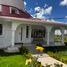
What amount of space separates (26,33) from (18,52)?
16.4 feet

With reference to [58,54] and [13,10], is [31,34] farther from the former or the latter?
[58,54]

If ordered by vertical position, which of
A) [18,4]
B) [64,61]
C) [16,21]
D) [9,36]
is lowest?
[64,61]

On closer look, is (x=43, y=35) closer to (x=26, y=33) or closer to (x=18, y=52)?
(x=26, y=33)

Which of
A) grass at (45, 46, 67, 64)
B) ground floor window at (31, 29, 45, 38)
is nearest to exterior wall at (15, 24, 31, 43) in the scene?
ground floor window at (31, 29, 45, 38)

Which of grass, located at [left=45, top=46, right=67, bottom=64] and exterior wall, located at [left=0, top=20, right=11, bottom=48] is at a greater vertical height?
exterior wall, located at [left=0, top=20, right=11, bottom=48]

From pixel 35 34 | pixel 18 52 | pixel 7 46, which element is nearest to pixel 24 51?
pixel 18 52

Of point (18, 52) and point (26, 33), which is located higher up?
point (26, 33)

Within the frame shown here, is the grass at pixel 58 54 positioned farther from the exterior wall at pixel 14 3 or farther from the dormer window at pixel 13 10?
the exterior wall at pixel 14 3

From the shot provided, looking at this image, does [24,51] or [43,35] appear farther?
[43,35]

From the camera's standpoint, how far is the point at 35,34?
28422 mm

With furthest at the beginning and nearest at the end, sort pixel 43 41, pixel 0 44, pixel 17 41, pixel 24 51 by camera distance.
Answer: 1. pixel 43 41
2. pixel 17 41
3. pixel 0 44
4. pixel 24 51

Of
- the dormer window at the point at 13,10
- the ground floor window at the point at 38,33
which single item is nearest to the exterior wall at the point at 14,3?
the dormer window at the point at 13,10

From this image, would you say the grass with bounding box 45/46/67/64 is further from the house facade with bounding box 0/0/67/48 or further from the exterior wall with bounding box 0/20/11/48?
the exterior wall with bounding box 0/20/11/48

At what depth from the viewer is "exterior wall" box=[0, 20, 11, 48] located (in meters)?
23.1
